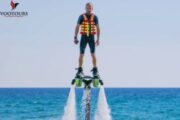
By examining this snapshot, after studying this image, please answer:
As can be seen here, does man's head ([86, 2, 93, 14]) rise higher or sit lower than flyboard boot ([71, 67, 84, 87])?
higher

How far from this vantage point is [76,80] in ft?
74.8

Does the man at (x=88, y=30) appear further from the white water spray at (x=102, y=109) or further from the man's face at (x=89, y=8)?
the white water spray at (x=102, y=109)

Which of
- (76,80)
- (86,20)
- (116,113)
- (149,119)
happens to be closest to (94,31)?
(86,20)

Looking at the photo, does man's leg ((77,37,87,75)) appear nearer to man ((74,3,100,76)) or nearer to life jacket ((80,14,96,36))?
man ((74,3,100,76))

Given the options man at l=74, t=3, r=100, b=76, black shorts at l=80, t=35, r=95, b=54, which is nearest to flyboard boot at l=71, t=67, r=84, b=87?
man at l=74, t=3, r=100, b=76

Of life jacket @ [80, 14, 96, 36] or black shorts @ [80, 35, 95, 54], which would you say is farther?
black shorts @ [80, 35, 95, 54]

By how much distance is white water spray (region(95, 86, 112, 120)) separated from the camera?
22.7 meters

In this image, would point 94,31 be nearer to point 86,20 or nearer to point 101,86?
point 86,20

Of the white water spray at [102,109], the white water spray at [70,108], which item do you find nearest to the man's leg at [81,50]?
the white water spray at [70,108]

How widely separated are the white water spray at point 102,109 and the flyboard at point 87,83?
30 centimetres

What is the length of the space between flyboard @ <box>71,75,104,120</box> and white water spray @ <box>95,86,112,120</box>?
0.30 metres

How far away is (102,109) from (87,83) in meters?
1.08

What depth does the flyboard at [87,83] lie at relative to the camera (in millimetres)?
22703

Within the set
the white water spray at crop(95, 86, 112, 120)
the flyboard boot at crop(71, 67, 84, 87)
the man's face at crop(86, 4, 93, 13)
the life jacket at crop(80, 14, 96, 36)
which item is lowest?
the white water spray at crop(95, 86, 112, 120)
